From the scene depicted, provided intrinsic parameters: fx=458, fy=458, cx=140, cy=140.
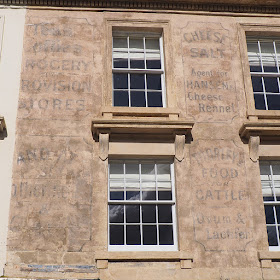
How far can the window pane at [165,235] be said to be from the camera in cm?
983

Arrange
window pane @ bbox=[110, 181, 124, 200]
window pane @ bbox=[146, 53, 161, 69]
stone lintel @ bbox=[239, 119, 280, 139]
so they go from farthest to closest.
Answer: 1. window pane @ bbox=[146, 53, 161, 69]
2. stone lintel @ bbox=[239, 119, 280, 139]
3. window pane @ bbox=[110, 181, 124, 200]

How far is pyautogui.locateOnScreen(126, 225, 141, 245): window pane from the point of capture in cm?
974

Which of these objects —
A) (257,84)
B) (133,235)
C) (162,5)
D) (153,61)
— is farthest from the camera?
(162,5)

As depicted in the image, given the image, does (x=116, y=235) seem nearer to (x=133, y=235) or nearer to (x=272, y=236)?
(x=133, y=235)

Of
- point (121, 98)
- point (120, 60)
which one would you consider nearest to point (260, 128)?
point (121, 98)

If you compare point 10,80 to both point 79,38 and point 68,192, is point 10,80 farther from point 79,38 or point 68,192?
point 68,192

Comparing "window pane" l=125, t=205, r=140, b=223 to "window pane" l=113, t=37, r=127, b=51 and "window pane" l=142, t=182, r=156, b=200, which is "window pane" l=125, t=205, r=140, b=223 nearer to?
"window pane" l=142, t=182, r=156, b=200

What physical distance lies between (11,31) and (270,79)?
676 cm

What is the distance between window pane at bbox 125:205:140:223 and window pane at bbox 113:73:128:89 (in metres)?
3.10

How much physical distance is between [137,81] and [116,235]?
3.92 metres

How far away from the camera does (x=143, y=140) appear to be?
10.5m

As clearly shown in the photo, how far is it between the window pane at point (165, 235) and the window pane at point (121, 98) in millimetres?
3142

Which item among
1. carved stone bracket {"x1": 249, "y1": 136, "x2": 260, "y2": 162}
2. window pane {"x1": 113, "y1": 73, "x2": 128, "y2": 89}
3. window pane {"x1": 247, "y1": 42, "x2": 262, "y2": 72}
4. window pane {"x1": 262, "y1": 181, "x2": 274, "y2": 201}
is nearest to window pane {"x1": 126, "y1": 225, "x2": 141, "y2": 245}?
window pane {"x1": 262, "y1": 181, "x2": 274, "y2": 201}

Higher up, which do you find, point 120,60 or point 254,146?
point 120,60
